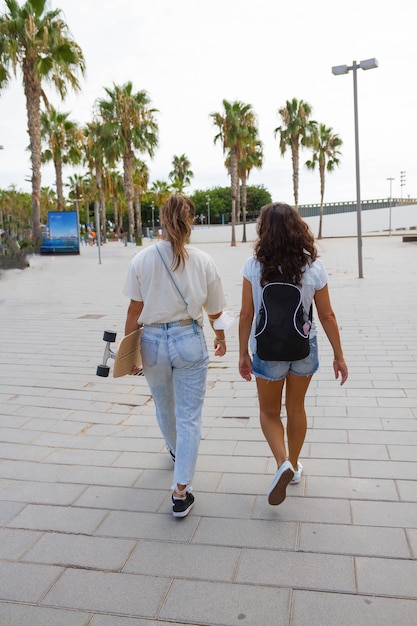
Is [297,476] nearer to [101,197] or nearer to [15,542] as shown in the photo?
[15,542]

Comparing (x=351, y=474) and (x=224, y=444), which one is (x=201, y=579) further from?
(x=224, y=444)

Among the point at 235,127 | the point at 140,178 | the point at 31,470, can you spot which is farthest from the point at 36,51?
the point at 140,178

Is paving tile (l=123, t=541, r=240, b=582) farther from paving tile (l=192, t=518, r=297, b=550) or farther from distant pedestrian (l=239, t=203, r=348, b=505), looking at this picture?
distant pedestrian (l=239, t=203, r=348, b=505)

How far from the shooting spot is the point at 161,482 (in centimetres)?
356

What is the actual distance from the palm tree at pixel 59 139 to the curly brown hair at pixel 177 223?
3591 cm

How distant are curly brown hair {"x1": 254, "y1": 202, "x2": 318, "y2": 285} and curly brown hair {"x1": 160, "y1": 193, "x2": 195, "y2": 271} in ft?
1.25

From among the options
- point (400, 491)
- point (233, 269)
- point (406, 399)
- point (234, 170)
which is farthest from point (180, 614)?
point (234, 170)

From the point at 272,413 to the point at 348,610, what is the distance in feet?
3.66

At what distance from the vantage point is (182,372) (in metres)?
3.08

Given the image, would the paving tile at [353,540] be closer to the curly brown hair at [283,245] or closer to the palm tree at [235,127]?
the curly brown hair at [283,245]

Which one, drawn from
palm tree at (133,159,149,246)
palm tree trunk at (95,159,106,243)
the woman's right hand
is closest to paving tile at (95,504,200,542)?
the woman's right hand

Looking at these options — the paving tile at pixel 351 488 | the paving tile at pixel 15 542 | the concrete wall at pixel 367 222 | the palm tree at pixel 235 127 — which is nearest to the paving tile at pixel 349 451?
the paving tile at pixel 351 488

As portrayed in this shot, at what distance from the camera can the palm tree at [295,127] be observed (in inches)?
1805

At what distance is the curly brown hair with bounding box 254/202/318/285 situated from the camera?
296 centimetres
